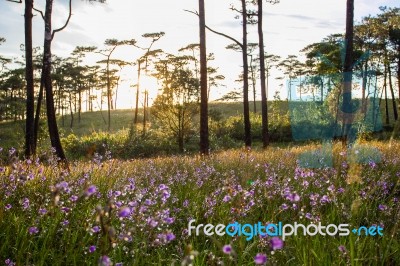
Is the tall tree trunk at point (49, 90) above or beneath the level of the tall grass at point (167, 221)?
above

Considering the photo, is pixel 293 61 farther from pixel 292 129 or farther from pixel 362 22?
pixel 292 129

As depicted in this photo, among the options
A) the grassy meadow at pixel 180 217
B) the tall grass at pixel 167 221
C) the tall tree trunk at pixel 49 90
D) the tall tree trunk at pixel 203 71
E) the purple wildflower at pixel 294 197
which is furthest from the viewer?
the tall tree trunk at pixel 203 71

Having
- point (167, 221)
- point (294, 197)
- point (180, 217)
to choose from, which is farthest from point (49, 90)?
point (294, 197)

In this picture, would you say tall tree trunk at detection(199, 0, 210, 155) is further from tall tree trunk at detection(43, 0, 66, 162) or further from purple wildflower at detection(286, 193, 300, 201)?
purple wildflower at detection(286, 193, 300, 201)

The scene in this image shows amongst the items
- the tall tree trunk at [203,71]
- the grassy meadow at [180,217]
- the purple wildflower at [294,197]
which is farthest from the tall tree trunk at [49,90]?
the purple wildflower at [294,197]

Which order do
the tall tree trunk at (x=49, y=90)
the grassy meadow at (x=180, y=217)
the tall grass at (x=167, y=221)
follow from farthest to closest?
the tall tree trunk at (x=49, y=90) → the tall grass at (x=167, y=221) → the grassy meadow at (x=180, y=217)

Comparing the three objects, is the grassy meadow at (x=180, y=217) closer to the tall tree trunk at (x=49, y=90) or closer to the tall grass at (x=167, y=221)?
the tall grass at (x=167, y=221)

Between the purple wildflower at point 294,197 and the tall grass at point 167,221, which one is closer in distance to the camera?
the purple wildflower at point 294,197

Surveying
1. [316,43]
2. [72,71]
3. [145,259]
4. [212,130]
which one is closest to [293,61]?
[316,43]

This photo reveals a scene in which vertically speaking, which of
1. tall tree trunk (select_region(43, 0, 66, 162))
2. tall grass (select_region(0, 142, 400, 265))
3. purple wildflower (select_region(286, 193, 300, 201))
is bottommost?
tall grass (select_region(0, 142, 400, 265))

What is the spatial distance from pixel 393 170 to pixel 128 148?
21.5 meters

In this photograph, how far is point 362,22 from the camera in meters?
38.9

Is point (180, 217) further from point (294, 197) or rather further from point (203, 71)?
point (203, 71)

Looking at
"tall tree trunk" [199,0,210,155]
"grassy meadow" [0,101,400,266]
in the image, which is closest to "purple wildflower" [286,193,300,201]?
"grassy meadow" [0,101,400,266]
